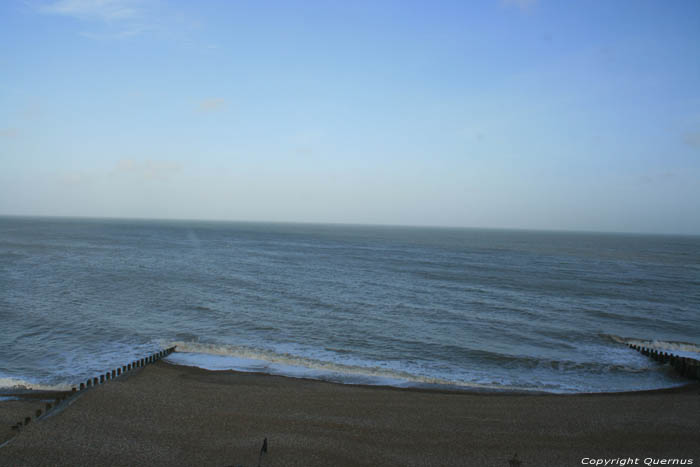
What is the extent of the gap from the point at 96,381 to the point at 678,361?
3086 cm

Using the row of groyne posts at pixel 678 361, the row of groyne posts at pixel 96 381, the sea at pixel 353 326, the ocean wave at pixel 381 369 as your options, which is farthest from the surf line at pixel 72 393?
the row of groyne posts at pixel 678 361

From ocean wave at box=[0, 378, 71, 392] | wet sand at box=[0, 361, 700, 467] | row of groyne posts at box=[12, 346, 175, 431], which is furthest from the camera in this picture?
ocean wave at box=[0, 378, 71, 392]

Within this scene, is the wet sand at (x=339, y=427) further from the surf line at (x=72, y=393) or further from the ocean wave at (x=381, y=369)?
the ocean wave at (x=381, y=369)

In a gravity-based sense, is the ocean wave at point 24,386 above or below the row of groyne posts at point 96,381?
below

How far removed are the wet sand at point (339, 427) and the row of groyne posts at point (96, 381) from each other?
1.19ft

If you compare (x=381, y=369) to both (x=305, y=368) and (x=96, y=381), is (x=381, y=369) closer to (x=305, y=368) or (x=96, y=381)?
(x=305, y=368)

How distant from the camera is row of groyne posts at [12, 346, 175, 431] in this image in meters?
15.7

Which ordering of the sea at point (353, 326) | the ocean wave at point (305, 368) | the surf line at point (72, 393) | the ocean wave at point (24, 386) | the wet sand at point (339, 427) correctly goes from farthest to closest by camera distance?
the sea at point (353, 326) → the ocean wave at point (305, 368) → the ocean wave at point (24, 386) → the surf line at point (72, 393) → the wet sand at point (339, 427)

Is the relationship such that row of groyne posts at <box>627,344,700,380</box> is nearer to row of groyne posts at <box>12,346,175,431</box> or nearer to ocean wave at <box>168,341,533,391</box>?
ocean wave at <box>168,341,533,391</box>

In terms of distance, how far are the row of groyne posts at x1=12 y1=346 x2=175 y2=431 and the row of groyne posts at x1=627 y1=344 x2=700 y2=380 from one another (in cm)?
2937

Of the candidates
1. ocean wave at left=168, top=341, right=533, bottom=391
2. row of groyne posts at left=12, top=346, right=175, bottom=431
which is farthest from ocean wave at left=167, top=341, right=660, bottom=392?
row of groyne posts at left=12, top=346, right=175, bottom=431

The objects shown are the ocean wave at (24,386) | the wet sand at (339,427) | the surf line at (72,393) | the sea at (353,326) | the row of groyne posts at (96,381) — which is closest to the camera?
the wet sand at (339,427)

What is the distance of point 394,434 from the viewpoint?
15.5m

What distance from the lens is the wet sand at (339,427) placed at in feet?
45.0
